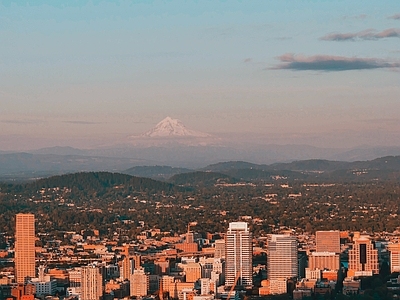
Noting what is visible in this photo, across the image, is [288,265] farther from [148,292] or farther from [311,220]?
[311,220]

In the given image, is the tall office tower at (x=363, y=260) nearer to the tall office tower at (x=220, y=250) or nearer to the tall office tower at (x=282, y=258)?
the tall office tower at (x=282, y=258)

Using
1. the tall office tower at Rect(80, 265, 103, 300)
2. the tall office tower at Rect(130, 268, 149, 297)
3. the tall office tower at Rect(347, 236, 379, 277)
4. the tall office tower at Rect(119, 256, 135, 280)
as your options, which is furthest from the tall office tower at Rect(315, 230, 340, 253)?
the tall office tower at Rect(80, 265, 103, 300)

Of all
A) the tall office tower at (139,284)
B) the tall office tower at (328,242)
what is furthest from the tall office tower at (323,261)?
the tall office tower at (139,284)

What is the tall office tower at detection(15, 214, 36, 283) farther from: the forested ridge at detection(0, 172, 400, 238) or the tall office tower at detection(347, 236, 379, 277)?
the tall office tower at detection(347, 236, 379, 277)

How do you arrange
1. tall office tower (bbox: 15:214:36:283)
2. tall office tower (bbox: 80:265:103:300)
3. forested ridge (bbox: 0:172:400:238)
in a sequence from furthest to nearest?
forested ridge (bbox: 0:172:400:238) → tall office tower (bbox: 15:214:36:283) → tall office tower (bbox: 80:265:103:300)

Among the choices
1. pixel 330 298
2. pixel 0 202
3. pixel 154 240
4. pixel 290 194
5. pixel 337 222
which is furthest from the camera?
pixel 290 194

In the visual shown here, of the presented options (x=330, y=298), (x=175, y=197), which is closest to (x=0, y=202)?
(x=175, y=197)
